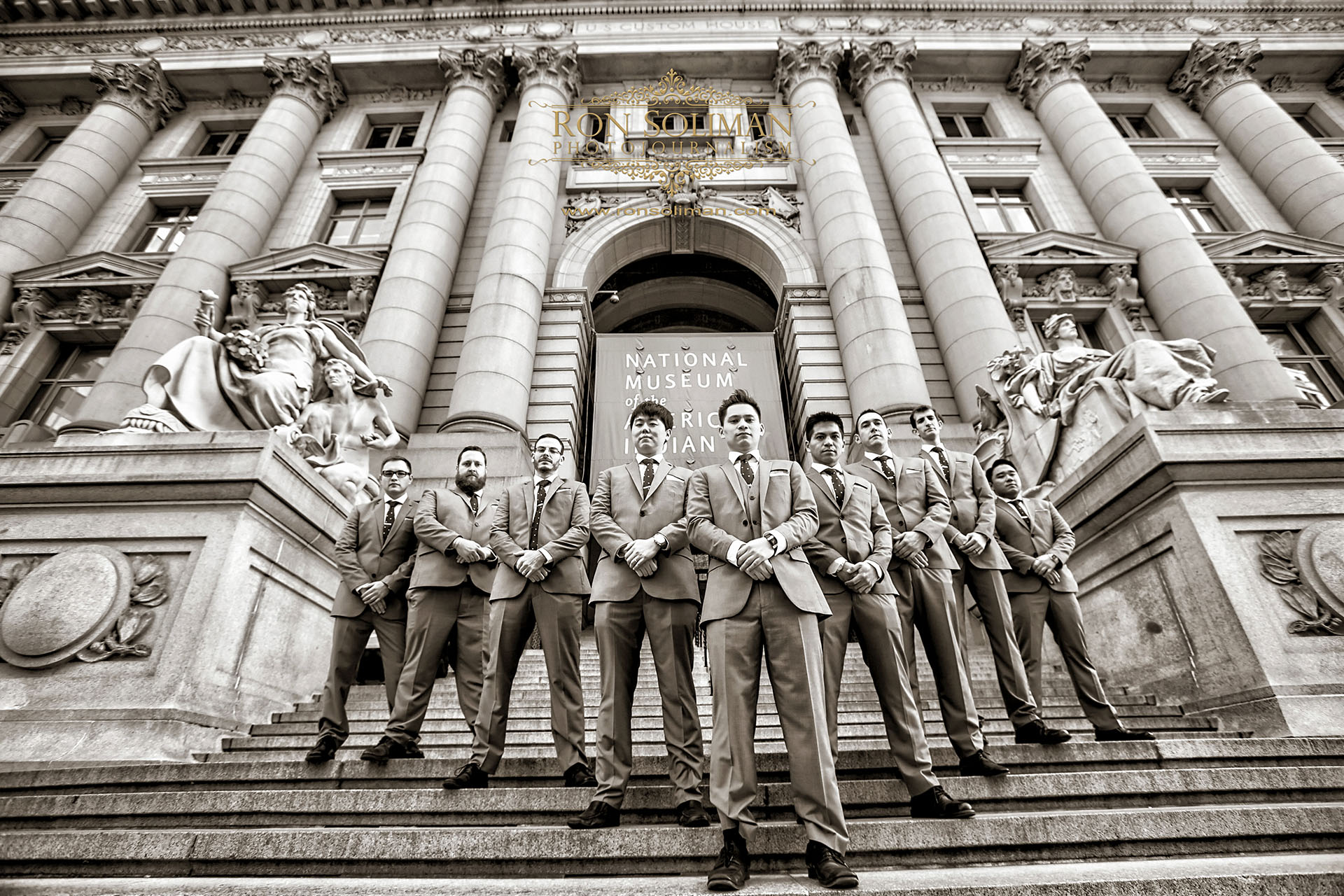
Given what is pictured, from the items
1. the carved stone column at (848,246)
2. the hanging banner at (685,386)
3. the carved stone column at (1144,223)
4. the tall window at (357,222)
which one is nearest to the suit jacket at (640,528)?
the hanging banner at (685,386)

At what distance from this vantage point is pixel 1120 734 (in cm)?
447

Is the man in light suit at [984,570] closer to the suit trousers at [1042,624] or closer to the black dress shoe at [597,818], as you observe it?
the suit trousers at [1042,624]

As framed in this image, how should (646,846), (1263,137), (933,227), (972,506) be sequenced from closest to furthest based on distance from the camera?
(646,846) → (972,506) → (933,227) → (1263,137)

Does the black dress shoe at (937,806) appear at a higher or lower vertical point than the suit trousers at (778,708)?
lower

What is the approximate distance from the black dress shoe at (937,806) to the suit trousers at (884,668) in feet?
0.14

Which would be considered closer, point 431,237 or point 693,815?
point 693,815

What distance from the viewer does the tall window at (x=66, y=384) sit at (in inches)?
592

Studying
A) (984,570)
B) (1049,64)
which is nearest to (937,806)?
(984,570)

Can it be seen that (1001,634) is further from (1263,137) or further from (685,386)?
(1263,137)

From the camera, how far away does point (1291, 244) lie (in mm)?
15945

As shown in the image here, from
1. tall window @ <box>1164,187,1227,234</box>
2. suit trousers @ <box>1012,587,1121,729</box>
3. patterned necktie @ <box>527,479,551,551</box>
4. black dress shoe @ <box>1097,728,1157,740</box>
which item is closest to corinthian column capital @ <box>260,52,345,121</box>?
patterned necktie @ <box>527,479,551,551</box>

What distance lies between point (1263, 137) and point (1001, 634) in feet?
70.9

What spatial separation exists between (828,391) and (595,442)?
17.3ft

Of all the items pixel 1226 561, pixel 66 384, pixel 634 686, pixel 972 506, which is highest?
pixel 66 384
